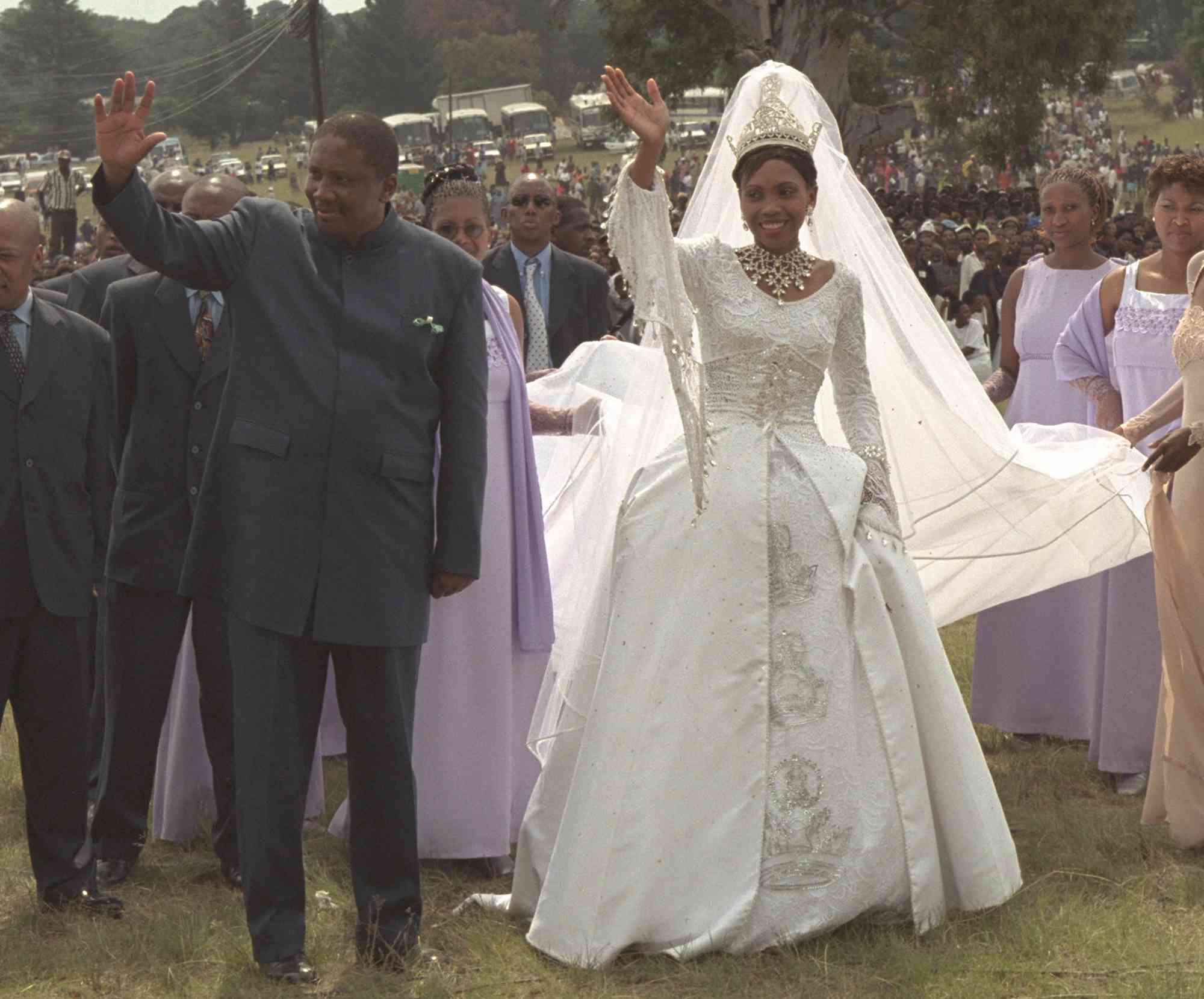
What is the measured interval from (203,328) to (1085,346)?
3.41 meters

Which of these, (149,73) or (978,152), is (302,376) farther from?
(149,73)

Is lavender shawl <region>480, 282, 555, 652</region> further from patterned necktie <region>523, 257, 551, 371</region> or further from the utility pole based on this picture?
the utility pole

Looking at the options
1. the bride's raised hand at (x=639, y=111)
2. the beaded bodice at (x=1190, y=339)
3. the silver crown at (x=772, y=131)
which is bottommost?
the beaded bodice at (x=1190, y=339)

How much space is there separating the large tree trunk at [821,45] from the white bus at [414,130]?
6277cm

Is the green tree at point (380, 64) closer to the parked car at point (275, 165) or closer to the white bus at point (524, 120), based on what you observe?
the white bus at point (524, 120)

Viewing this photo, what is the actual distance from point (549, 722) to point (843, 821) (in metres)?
0.89

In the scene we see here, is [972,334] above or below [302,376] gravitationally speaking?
below

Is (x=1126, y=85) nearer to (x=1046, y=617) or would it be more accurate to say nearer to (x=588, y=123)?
(x=588, y=123)

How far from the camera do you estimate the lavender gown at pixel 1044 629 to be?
759cm

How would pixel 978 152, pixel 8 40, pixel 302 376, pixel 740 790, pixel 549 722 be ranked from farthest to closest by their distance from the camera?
1. pixel 8 40
2. pixel 978 152
3. pixel 549 722
4. pixel 740 790
5. pixel 302 376

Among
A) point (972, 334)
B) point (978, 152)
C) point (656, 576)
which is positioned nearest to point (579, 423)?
point (656, 576)

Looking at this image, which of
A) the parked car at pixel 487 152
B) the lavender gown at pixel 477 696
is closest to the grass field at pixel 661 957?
the lavender gown at pixel 477 696

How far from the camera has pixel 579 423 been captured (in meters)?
6.31

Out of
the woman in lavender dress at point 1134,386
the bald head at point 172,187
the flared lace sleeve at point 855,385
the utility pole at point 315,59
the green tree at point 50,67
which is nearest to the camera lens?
the flared lace sleeve at point 855,385
